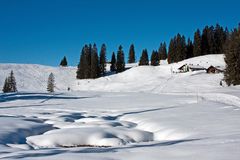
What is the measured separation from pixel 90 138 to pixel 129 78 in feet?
280

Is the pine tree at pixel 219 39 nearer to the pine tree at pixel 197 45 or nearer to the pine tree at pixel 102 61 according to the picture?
the pine tree at pixel 197 45

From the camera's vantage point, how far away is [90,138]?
13.7 meters

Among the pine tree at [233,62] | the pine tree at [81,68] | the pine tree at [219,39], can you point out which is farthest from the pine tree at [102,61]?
the pine tree at [233,62]

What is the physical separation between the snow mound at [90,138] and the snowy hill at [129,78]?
52.6 meters

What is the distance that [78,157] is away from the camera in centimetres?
803

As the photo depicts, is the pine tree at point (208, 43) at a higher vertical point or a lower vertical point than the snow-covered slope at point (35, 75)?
higher

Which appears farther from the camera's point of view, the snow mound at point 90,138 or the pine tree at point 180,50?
the pine tree at point 180,50

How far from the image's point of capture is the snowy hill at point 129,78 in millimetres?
75188

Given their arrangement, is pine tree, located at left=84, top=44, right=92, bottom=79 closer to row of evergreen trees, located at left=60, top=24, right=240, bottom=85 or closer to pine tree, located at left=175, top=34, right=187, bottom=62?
row of evergreen trees, located at left=60, top=24, right=240, bottom=85

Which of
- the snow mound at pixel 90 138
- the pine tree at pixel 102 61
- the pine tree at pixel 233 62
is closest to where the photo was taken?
the snow mound at pixel 90 138

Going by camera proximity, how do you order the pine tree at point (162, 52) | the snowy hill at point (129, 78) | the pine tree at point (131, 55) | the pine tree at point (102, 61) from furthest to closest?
the pine tree at point (131, 55) < the pine tree at point (162, 52) < the pine tree at point (102, 61) < the snowy hill at point (129, 78)

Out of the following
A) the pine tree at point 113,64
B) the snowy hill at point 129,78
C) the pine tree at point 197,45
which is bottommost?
the snowy hill at point 129,78

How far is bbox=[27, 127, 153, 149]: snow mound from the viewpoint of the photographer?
1309cm

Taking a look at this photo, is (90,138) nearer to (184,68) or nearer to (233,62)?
(233,62)
